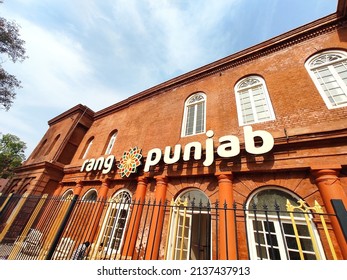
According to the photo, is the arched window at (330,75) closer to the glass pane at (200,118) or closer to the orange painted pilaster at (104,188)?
the glass pane at (200,118)

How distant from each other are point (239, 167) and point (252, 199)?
1.02m

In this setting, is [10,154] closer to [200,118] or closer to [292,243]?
[200,118]

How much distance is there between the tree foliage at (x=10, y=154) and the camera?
21.5 meters

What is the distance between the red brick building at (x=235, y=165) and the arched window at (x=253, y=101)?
0.14 ft

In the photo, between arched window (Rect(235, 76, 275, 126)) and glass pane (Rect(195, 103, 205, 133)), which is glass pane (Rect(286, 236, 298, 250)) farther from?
glass pane (Rect(195, 103, 205, 133))

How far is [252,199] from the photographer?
193 inches

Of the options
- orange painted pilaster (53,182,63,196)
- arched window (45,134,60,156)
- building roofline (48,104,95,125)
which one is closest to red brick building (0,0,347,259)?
orange painted pilaster (53,182,63,196)

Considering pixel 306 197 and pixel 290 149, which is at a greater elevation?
pixel 290 149

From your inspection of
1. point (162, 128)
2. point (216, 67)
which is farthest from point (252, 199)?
point (216, 67)

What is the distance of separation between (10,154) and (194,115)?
94.7ft

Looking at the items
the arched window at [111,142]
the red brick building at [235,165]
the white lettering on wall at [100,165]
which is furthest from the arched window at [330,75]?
the arched window at [111,142]
